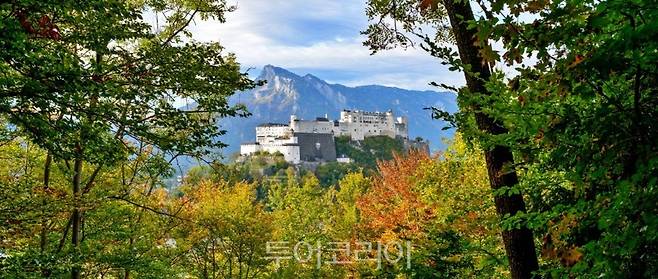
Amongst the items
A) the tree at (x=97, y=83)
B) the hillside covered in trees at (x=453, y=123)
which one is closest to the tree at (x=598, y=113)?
the hillside covered in trees at (x=453, y=123)

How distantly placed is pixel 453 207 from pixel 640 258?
9.55 m

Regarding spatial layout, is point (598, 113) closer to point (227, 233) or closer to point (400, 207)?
point (400, 207)

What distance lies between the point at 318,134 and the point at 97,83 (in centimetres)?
10027

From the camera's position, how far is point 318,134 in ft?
345

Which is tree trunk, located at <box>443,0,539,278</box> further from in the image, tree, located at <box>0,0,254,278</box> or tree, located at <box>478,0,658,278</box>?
tree, located at <box>0,0,254,278</box>

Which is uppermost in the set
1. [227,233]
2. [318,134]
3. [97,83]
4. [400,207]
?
[318,134]

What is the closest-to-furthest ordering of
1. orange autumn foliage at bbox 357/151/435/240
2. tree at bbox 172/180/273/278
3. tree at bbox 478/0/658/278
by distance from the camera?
tree at bbox 478/0/658/278, orange autumn foliage at bbox 357/151/435/240, tree at bbox 172/180/273/278

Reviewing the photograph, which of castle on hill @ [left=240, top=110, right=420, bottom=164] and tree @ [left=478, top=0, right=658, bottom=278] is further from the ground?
castle on hill @ [left=240, top=110, right=420, bottom=164]

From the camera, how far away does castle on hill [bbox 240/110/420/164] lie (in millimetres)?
101938

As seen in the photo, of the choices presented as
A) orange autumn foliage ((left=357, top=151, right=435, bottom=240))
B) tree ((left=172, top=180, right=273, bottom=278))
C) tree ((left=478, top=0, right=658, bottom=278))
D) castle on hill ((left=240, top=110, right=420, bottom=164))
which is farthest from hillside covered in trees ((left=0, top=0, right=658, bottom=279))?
castle on hill ((left=240, top=110, right=420, bottom=164))

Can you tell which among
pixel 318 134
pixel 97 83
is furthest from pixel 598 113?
pixel 318 134

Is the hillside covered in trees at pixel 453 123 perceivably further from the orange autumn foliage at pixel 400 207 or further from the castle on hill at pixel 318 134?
the castle on hill at pixel 318 134

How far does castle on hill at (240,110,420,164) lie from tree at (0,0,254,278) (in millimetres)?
87388

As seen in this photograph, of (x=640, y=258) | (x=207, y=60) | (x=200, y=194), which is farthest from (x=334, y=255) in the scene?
(x=640, y=258)
